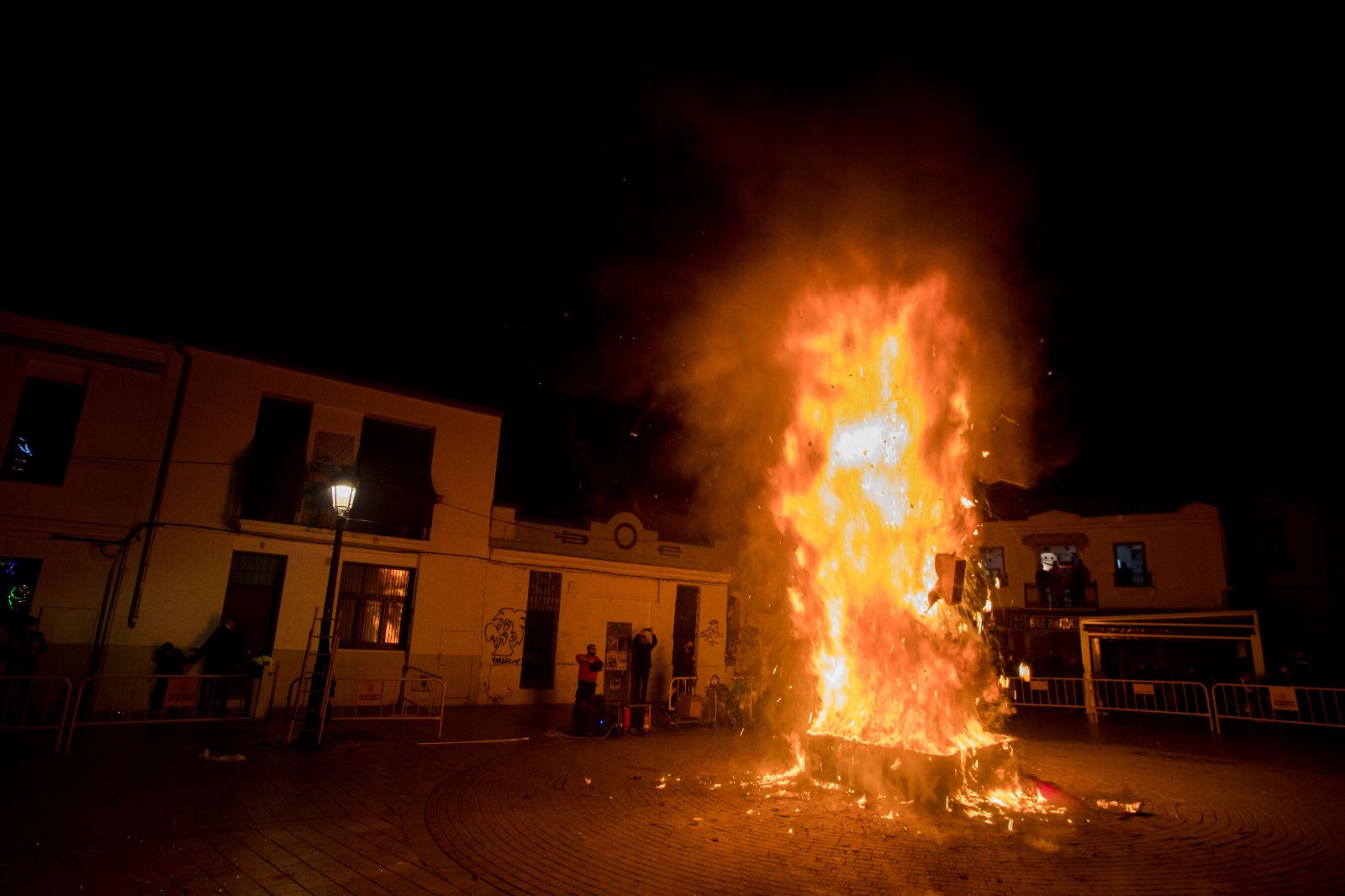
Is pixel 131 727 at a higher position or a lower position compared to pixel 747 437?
lower

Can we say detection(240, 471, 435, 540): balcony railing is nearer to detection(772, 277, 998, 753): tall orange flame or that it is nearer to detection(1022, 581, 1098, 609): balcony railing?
detection(772, 277, 998, 753): tall orange flame

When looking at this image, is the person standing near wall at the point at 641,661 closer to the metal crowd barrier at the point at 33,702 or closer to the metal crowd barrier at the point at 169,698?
the metal crowd barrier at the point at 169,698

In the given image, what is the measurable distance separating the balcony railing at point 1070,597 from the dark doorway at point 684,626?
16352mm

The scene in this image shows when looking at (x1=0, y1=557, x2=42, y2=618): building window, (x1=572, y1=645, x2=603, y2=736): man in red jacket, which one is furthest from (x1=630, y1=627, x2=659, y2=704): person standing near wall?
(x1=0, y1=557, x2=42, y2=618): building window

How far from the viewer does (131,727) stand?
12125 millimetres

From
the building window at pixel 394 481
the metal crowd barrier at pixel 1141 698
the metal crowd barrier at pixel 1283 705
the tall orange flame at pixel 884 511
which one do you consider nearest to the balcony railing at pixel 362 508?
the building window at pixel 394 481

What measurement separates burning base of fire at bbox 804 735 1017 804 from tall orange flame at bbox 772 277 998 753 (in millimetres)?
316

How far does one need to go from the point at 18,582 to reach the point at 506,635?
10.5 meters

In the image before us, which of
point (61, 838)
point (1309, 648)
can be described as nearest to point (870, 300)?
point (61, 838)

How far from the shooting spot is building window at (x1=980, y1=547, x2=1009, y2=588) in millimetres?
32188

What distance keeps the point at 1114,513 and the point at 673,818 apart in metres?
29.5

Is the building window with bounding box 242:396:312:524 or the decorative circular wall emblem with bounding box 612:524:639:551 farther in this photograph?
the decorative circular wall emblem with bounding box 612:524:639:551

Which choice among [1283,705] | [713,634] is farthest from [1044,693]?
[713,634]

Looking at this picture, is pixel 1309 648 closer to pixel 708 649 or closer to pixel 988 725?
pixel 708 649
